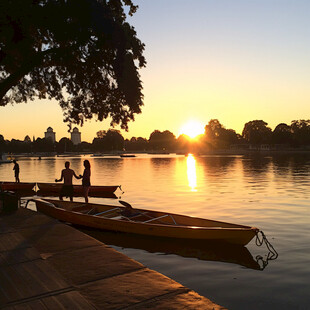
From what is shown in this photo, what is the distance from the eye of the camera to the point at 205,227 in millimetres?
10812

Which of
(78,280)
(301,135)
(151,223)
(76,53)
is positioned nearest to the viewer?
(78,280)

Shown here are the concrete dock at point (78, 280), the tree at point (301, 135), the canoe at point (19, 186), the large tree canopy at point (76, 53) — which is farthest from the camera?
the tree at point (301, 135)

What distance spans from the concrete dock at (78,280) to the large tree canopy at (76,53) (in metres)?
9.43

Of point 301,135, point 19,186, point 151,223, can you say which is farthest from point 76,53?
point 301,135

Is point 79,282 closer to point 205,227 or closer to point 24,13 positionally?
point 205,227

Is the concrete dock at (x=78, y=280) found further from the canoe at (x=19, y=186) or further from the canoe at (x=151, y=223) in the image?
the canoe at (x=19, y=186)

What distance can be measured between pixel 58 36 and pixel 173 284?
1278 cm

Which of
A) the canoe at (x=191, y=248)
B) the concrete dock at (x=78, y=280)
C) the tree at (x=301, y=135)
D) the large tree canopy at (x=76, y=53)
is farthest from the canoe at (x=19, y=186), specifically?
the tree at (x=301, y=135)

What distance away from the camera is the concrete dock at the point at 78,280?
5.04m

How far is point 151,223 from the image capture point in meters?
12.1

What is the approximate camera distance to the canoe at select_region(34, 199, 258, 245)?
1040 centimetres

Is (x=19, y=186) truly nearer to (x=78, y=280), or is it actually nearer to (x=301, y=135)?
(x=78, y=280)

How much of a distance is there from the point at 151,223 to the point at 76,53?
9411 mm

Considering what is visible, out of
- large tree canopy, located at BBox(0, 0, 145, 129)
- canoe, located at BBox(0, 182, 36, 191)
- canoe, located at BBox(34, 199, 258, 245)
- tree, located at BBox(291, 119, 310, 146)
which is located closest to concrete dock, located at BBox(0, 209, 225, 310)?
canoe, located at BBox(34, 199, 258, 245)
